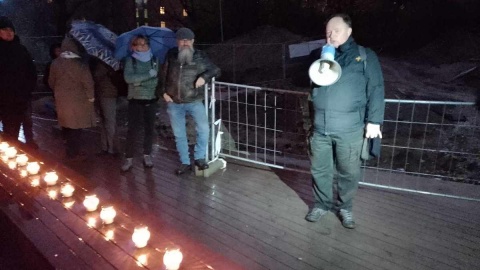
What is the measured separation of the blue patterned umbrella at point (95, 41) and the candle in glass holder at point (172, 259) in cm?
313

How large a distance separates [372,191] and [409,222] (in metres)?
0.67

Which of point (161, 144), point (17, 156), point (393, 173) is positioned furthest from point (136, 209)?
point (393, 173)

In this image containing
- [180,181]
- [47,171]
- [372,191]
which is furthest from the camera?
[180,181]

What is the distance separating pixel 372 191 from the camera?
429 cm

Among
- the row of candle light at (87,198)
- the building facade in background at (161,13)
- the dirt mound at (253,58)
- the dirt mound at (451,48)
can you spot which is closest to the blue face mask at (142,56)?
the row of candle light at (87,198)

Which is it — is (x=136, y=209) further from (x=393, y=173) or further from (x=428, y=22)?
(x=428, y=22)

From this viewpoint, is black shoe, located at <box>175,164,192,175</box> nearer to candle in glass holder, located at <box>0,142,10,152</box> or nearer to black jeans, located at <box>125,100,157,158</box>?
black jeans, located at <box>125,100,157,158</box>

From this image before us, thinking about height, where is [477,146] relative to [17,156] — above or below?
below

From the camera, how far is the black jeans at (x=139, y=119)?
475cm

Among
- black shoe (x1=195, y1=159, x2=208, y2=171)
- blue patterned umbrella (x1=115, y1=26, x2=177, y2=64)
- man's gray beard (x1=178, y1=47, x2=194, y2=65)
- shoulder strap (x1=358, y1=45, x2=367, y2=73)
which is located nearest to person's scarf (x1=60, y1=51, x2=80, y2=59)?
blue patterned umbrella (x1=115, y1=26, x2=177, y2=64)

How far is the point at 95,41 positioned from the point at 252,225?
2853 millimetres

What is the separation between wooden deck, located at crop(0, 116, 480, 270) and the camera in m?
2.68

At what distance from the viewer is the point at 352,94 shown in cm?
323

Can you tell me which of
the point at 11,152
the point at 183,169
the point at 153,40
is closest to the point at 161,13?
the point at 153,40
